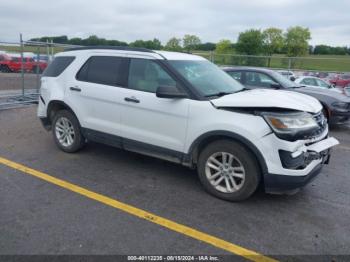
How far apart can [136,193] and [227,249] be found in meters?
1.48

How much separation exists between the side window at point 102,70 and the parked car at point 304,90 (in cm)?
405

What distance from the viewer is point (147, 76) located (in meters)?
4.35

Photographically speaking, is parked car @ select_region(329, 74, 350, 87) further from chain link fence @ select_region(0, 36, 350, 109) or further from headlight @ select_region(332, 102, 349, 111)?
headlight @ select_region(332, 102, 349, 111)

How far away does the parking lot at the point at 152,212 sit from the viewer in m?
2.89

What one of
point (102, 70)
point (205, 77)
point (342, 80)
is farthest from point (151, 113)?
point (342, 80)

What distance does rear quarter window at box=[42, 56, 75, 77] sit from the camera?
5215 millimetres

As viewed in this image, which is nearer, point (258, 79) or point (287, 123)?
point (287, 123)

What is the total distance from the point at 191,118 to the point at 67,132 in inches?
98.8

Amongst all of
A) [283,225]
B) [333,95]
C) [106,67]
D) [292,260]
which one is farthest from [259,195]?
[333,95]

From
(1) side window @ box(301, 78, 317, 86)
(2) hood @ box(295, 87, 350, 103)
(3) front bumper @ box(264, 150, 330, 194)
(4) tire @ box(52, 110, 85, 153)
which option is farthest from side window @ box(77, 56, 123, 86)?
(1) side window @ box(301, 78, 317, 86)

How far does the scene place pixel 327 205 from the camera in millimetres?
3801

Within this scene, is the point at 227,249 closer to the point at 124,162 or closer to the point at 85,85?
the point at 124,162

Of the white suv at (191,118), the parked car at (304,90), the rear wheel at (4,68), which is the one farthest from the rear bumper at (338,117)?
the rear wheel at (4,68)

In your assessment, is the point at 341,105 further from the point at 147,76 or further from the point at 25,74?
the point at 25,74
